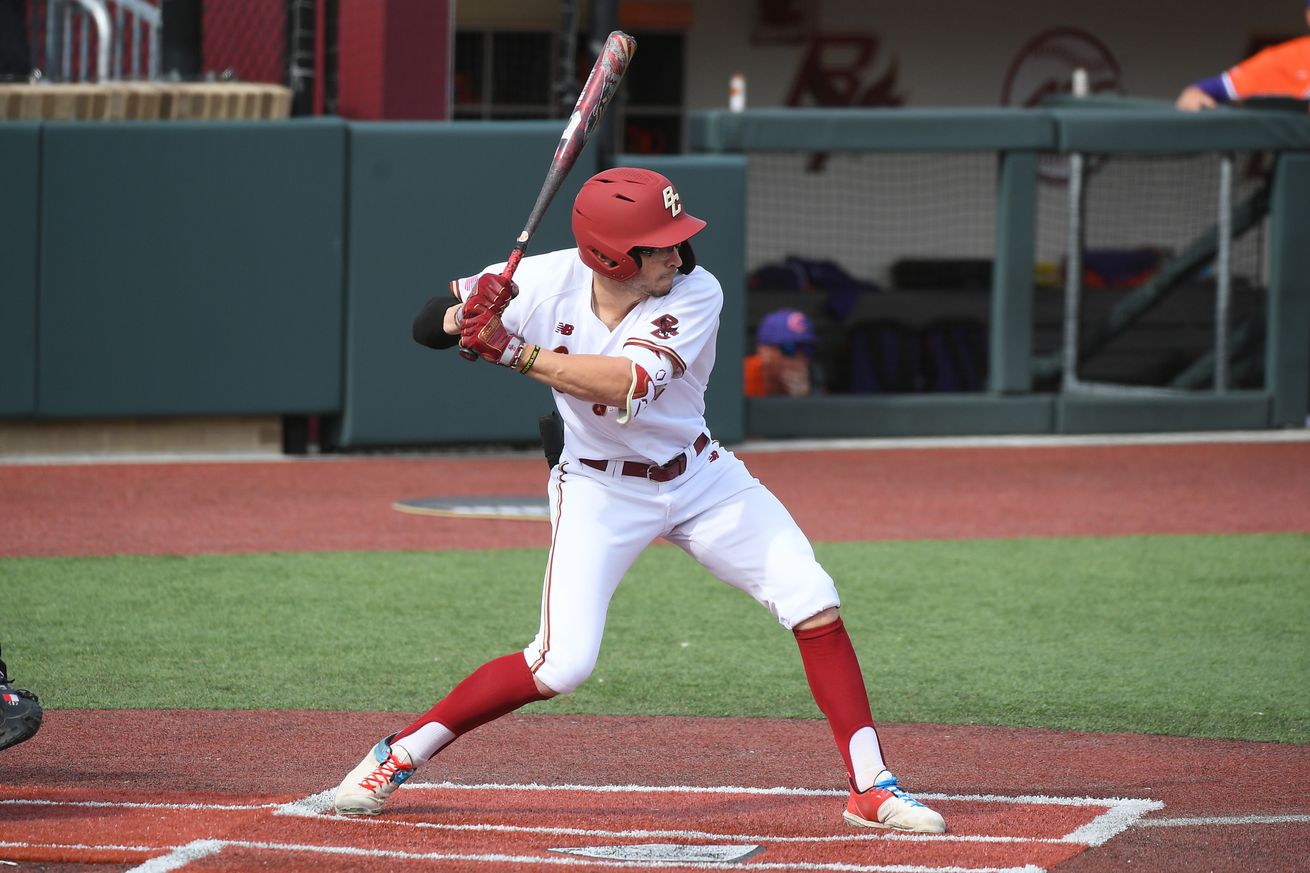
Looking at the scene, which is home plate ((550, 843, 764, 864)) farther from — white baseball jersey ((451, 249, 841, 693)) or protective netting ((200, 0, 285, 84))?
protective netting ((200, 0, 285, 84))

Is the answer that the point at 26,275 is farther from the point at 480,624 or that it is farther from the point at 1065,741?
the point at 1065,741

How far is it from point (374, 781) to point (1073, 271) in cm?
911

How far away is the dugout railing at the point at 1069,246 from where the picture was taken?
11.6 meters

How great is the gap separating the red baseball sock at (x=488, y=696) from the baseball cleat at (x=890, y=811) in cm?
74

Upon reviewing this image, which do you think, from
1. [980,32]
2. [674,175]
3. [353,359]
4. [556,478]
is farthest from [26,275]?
[980,32]

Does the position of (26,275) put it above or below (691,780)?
above

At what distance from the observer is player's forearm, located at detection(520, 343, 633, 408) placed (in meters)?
3.76

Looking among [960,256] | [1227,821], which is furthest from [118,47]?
[1227,821]

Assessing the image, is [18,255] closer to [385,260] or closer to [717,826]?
[385,260]

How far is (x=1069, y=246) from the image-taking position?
40.2 ft

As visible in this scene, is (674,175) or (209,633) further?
(674,175)

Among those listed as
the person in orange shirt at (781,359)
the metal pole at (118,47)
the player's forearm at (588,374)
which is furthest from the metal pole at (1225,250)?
the player's forearm at (588,374)

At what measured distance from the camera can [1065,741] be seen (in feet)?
16.1

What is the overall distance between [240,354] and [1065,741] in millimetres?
6690
